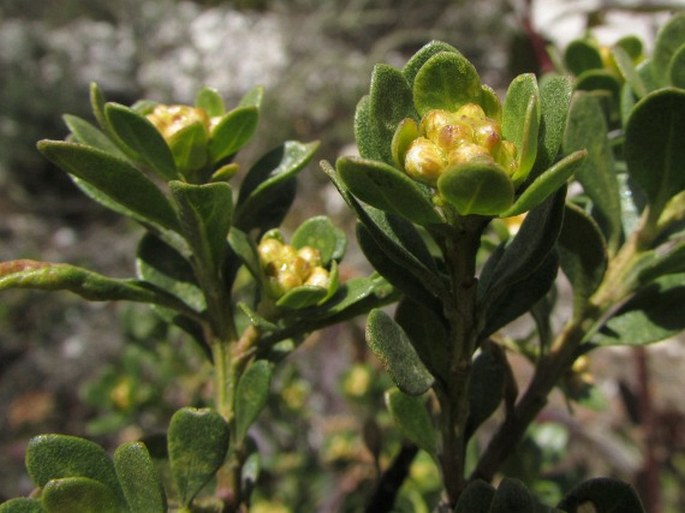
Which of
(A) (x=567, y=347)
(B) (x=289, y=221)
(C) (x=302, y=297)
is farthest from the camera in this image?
(B) (x=289, y=221)

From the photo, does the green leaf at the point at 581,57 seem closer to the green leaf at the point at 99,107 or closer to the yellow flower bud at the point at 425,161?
Answer: the yellow flower bud at the point at 425,161

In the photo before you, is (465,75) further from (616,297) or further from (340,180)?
(616,297)

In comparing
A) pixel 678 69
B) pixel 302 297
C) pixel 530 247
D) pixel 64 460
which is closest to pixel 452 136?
pixel 530 247

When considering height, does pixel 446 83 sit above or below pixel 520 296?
above

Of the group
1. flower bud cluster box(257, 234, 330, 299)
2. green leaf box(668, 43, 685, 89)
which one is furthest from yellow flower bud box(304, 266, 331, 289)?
green leaf box(668, 43, 685, 89)

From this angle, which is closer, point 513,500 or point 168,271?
point 513,500

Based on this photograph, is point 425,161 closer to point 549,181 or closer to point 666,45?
point 549,181
